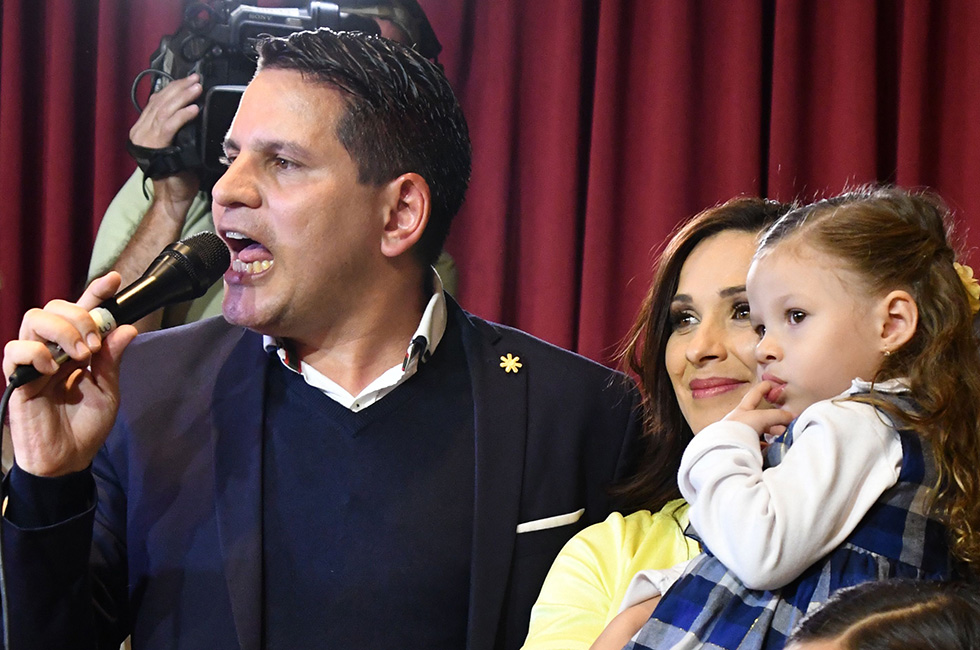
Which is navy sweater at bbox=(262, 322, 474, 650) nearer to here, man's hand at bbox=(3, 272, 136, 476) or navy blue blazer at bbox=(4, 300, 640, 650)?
navy blue blazer at bbox=(4, 300, 640, 650)

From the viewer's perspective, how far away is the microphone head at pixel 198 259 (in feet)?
4.95

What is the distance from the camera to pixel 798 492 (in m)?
1.20

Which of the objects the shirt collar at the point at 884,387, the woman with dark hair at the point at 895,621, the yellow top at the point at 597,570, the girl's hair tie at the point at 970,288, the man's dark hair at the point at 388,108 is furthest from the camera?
the man's dark hair at the point at 388,108

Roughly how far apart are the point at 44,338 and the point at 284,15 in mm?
1255

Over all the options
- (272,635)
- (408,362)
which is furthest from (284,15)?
(272,635)

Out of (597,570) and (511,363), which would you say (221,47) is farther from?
(597,570)

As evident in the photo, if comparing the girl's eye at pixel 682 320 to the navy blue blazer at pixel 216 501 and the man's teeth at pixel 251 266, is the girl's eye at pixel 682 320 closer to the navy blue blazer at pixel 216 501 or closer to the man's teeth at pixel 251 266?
the navy blue blazer at pixel 216 501

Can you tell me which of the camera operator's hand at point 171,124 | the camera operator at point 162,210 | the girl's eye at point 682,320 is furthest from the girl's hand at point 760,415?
the camera operator's hand at point 171,124

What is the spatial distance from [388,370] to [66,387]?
55 centimetres

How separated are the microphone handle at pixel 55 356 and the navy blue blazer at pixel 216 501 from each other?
26 cm

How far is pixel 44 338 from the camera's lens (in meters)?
1.35

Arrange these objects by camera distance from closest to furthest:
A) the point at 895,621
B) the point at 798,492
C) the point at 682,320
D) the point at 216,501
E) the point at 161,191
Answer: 1. the point at 895,621
2. the point at 798,492
3. the point at 216,501
4. the point at 682,320
5. the point at 161,191

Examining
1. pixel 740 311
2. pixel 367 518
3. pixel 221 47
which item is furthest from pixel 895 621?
pixel 221 47

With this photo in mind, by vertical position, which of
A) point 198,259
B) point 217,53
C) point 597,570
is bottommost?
point 597,570
